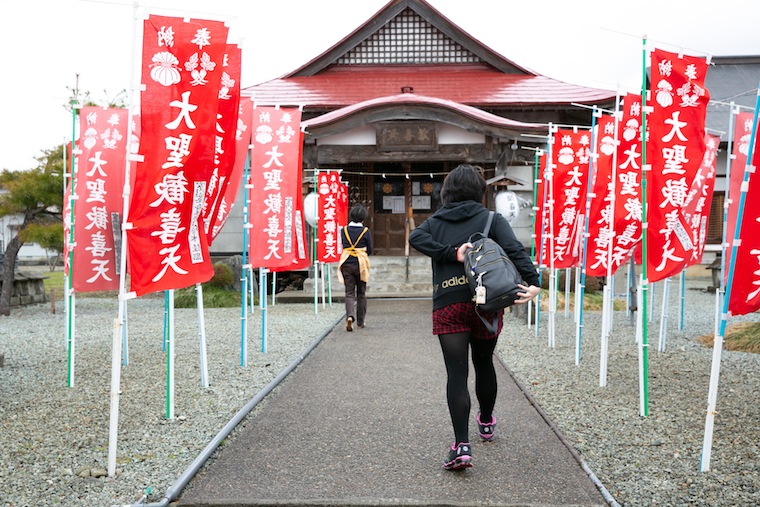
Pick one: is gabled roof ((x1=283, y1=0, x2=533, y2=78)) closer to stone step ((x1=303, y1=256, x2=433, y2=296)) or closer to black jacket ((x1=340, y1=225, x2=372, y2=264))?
stone step ((x1=303, y1=256, x2=433, y2=296))

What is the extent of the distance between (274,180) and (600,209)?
13.5 feet

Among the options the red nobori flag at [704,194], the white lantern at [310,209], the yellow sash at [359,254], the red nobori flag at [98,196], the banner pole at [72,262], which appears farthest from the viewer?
the white lantern at [310,209]

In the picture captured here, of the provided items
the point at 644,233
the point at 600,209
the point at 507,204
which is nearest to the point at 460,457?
the point at 644,233

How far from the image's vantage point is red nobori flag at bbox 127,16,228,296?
440cm

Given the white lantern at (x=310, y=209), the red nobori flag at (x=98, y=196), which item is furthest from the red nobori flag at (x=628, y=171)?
the white lantern at (x=310, y=209)

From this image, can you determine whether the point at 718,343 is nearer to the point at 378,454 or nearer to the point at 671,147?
the point at 671,147

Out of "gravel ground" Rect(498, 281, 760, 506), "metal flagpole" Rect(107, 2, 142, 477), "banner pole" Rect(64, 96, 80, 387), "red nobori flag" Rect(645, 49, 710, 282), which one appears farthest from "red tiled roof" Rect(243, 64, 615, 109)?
"metal flagpole" Rect(107, 2, 142, 477)

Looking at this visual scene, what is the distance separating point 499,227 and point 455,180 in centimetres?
39

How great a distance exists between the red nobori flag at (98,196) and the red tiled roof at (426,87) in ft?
34.0

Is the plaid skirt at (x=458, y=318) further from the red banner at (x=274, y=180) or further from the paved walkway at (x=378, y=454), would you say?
the red banner at (x=274, y=180)

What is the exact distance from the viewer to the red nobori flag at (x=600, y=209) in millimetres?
7673

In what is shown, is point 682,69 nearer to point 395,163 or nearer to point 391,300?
point 391,300

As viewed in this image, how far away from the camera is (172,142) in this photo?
177 inches

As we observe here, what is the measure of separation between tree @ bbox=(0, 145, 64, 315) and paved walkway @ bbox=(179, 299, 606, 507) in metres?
→ 8.75
